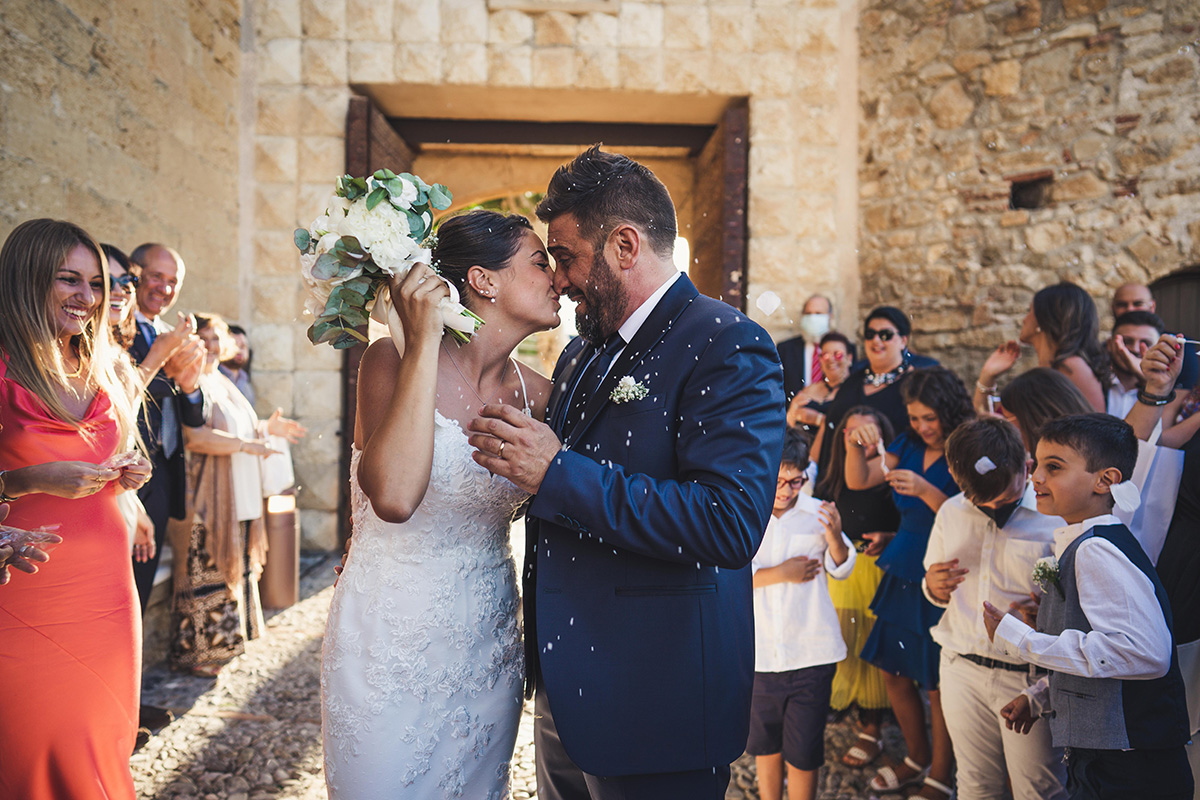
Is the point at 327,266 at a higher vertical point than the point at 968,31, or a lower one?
lower

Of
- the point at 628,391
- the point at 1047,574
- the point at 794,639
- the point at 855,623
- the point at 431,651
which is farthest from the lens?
the point at 855,623

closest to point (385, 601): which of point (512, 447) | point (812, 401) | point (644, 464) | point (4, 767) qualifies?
point (512, 447)

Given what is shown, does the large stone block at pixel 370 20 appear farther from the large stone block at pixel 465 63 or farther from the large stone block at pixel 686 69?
the large stone block at pixel 686 69

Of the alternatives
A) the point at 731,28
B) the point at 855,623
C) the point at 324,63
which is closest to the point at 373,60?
the point at 324,63

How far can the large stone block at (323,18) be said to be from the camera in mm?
6395

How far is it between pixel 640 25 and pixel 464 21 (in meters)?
1.43

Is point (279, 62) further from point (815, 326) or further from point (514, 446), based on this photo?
point (514, 446)

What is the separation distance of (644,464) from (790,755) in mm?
1633

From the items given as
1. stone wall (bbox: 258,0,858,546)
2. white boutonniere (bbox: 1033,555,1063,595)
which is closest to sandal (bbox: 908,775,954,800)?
white boutonniere (bbox: 1033,555,1063,595)

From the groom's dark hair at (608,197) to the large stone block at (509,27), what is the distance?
5167 mm

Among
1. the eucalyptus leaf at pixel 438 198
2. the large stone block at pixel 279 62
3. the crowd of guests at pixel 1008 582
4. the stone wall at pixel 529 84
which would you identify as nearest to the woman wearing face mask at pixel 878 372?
the crowd of guests at pixel 1008 582

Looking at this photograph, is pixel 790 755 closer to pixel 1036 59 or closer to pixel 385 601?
pixel 385 601

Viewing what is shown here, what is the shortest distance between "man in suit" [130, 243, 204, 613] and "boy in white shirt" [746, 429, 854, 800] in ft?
8.36

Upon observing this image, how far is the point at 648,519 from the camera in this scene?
59.6 inches
